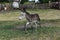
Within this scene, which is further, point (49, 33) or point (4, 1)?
point (4, 1)

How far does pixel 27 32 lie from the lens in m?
11.7

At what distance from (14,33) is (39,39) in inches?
61.1

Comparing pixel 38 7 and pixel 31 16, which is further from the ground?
pixel 31 16

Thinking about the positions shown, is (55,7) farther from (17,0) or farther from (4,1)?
(4,1)

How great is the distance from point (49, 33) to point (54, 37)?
790 mm

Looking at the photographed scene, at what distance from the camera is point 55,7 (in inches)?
971

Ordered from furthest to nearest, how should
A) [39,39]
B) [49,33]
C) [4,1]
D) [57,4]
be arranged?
[4,1], [57,4], [49,33], [39,39]

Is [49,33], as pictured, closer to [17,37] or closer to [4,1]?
[17,37]

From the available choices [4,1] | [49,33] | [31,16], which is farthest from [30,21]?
[4,1]

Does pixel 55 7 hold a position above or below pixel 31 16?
below

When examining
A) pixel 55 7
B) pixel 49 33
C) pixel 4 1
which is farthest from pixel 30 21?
pixel 4 1

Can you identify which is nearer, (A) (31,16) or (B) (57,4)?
(A) (31,16)

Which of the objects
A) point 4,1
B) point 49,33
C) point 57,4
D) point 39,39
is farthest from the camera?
point 4,1

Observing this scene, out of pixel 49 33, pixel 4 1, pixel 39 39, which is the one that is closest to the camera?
pixel 39 39
